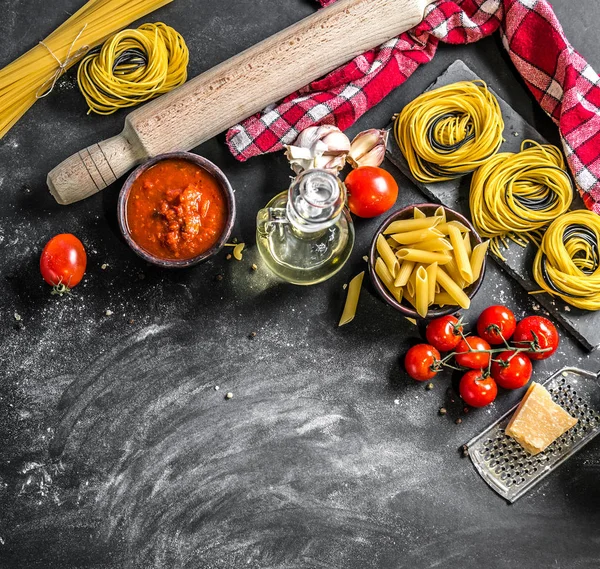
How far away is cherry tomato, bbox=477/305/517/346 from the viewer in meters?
3.18

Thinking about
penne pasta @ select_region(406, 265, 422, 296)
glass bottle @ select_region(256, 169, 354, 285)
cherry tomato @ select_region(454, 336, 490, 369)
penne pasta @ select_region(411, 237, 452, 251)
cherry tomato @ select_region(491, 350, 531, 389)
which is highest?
glass bottle @ select_region(256, 169, 354, 285)

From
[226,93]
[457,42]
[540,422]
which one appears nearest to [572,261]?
[540,422]

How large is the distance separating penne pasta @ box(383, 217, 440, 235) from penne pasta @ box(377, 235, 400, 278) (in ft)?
0.18

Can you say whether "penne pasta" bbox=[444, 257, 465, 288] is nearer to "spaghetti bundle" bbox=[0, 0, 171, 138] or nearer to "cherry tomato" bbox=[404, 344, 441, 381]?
"cherry tomato" bbox=[404, 344, 441, 381]

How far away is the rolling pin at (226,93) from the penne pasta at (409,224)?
74 cm

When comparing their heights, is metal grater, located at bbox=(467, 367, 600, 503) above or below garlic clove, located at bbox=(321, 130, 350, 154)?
below

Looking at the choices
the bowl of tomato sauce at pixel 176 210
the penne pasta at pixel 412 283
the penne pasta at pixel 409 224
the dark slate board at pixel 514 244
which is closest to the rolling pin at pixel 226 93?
the bowl of tomato sauce at pixel 176 210

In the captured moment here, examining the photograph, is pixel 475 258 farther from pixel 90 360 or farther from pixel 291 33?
pixel 90 360

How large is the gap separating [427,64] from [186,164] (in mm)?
1197

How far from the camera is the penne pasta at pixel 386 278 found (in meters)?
Result: 3.08

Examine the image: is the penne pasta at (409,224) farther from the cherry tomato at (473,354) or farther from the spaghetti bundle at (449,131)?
the cherry tomato at (473,354)

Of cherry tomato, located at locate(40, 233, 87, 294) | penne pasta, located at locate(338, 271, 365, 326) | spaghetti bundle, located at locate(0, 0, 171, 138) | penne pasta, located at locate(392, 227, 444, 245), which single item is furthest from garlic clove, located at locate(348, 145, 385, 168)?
cherry tomato, located at locate(40, 233, 87, 294)

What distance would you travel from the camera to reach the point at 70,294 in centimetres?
328

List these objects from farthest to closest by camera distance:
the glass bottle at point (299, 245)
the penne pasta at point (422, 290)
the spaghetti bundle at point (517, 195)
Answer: the spaghetti bundle at point (517, 195) < the glass bottle at point (299, 245) < the penne pasta at point (422, 290)
